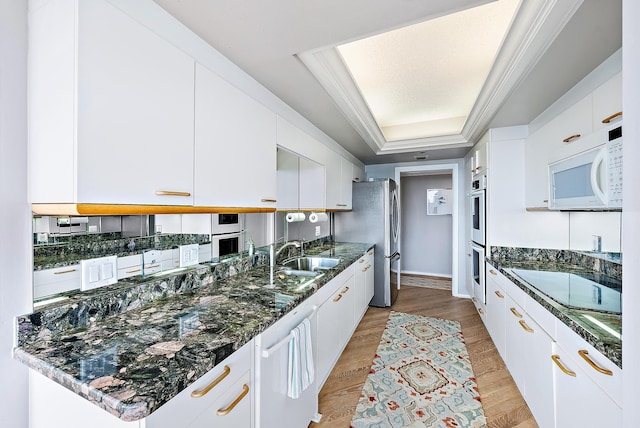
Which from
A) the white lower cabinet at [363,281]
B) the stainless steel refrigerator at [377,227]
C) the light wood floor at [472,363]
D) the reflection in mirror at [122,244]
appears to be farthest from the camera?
the stainless steel refrigerator at [377,227]

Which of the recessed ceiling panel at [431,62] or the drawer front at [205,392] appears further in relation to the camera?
the recessed ceiling panel at [431,62]

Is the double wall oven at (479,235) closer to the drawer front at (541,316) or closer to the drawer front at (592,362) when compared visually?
the drawer front at (541,316)

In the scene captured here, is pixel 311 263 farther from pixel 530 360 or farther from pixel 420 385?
pixel 530 360

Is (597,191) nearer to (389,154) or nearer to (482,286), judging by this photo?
(482,286)

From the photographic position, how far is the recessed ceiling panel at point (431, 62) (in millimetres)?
1679

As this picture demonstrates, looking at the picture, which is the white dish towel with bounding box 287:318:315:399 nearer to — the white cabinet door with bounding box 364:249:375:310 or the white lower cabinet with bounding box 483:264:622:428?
the white lower cabinet with bounding box 483:264:622:428

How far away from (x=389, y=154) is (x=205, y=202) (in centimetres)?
309

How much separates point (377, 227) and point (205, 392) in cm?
307

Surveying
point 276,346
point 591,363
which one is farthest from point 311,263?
point 591,363

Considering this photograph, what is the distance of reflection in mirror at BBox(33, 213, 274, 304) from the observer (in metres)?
1.02

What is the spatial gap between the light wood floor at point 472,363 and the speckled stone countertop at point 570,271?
82 centimetres

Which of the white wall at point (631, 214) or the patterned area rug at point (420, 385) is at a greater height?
the white wall at point (631, 214)

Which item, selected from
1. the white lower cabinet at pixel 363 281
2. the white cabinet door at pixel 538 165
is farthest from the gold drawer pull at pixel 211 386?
the white cabinet door at pixel 538 165

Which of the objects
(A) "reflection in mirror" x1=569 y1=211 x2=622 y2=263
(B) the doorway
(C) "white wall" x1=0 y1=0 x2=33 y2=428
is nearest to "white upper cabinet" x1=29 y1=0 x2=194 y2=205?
(C) "white wall" x1=0 y1=0 x2=33 y2=428
